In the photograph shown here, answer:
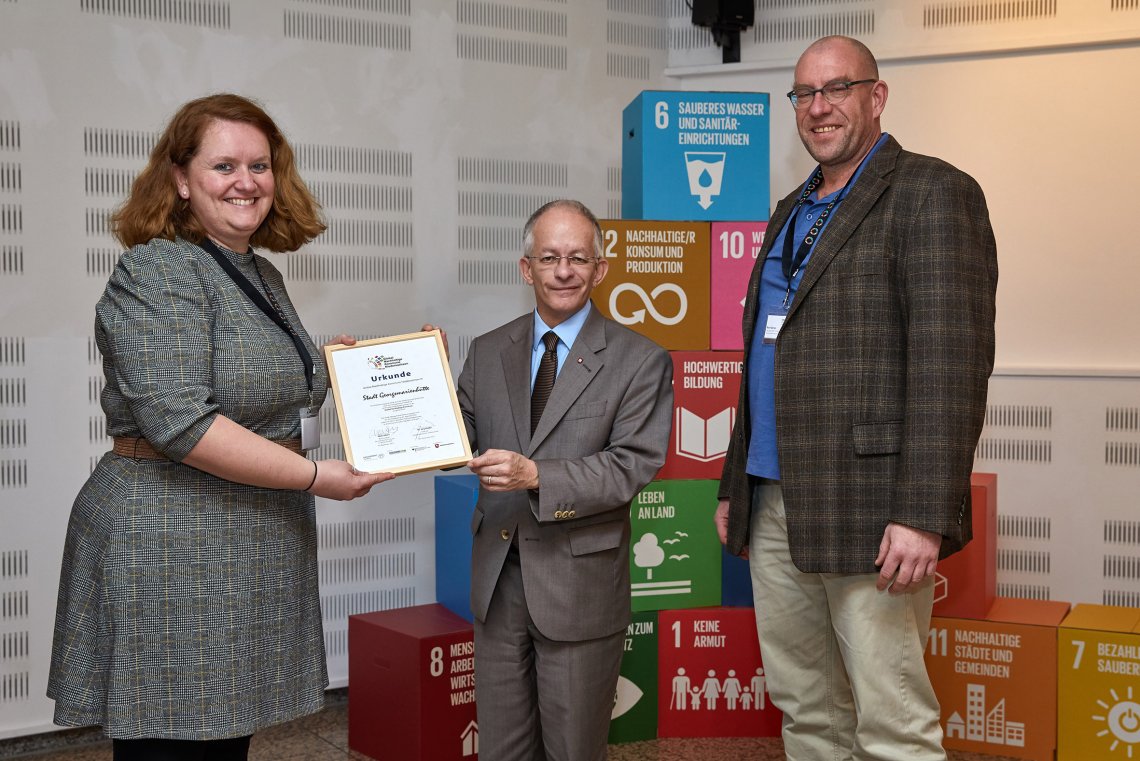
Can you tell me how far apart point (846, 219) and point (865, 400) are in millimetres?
380

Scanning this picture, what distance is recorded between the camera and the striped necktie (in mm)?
2270

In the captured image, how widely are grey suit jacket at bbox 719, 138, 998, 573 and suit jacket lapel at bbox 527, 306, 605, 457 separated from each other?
40 cm

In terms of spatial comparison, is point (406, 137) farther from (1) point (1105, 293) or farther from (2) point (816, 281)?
(1) point (1105, 293)

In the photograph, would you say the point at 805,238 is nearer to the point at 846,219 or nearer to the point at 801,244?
the point at 801,244

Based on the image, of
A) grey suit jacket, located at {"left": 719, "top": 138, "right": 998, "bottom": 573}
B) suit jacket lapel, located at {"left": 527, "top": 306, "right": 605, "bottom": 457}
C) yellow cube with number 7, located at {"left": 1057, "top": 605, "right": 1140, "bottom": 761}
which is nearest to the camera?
grey suit jacket, located at {"left": 719, "top": 138, "right": 998, "bottom": 573}

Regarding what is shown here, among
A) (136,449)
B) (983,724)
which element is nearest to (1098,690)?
(983,724)

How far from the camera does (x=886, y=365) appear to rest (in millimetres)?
2064

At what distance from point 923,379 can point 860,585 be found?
454 mm

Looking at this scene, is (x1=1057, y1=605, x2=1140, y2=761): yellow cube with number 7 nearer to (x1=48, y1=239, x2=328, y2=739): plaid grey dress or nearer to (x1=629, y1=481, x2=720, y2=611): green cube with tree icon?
(x1=629, y1=481, x2=720, y2=611): green cube with tree icon

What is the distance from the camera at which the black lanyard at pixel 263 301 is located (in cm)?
188

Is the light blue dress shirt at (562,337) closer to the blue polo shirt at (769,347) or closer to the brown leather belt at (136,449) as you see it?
the blue polo shirt at (769,347)

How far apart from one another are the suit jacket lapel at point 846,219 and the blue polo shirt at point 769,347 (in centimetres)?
6

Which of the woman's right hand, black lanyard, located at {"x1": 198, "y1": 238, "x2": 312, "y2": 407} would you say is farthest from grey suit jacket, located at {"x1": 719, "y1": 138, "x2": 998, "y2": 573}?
black lanyard, located at {"x1": 198, "y1": 238, "x2": 312, "y2": 407}

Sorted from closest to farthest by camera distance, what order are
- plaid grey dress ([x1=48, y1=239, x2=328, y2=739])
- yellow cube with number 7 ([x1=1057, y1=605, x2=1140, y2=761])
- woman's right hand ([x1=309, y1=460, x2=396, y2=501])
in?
plaid grey dress ([x1=48, y1=239, x2=328, y2=739])
woman's right hand ([x1=309, y1=460, x2=396, y2=501])
yellow cube with number 7 ([x1=1057, y1=605, x2=1140, y2=761])
